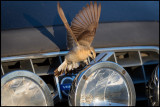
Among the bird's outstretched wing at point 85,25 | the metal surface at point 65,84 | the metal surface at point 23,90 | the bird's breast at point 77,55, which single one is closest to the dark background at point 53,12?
the bird's outstretched wing at point 85,25

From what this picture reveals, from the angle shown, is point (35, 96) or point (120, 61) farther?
point (120, 61)

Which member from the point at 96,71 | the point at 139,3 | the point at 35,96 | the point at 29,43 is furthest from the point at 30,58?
the point at 139,3

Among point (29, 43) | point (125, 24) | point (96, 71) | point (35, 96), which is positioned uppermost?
point (125, 24)

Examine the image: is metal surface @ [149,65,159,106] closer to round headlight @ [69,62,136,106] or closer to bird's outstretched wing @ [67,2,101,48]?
round headlight @ [69,62,136,106]

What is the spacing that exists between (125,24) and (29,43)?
90 centimetres

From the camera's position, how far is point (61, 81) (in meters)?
2.20

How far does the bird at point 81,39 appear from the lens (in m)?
2.09

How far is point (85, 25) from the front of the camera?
A: 2191 mm

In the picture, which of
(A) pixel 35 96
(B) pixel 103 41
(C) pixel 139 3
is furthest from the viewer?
(C) pixel 139 3

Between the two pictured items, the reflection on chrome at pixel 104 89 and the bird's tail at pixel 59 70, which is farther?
the bird's tail at pixel 59 70

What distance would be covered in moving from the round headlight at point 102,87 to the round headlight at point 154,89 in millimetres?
330

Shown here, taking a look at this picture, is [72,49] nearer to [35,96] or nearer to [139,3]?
[35,96]

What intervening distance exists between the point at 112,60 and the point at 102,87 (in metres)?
0.50

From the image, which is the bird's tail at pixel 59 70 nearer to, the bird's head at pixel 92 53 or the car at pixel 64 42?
the car at pixel 64 42
